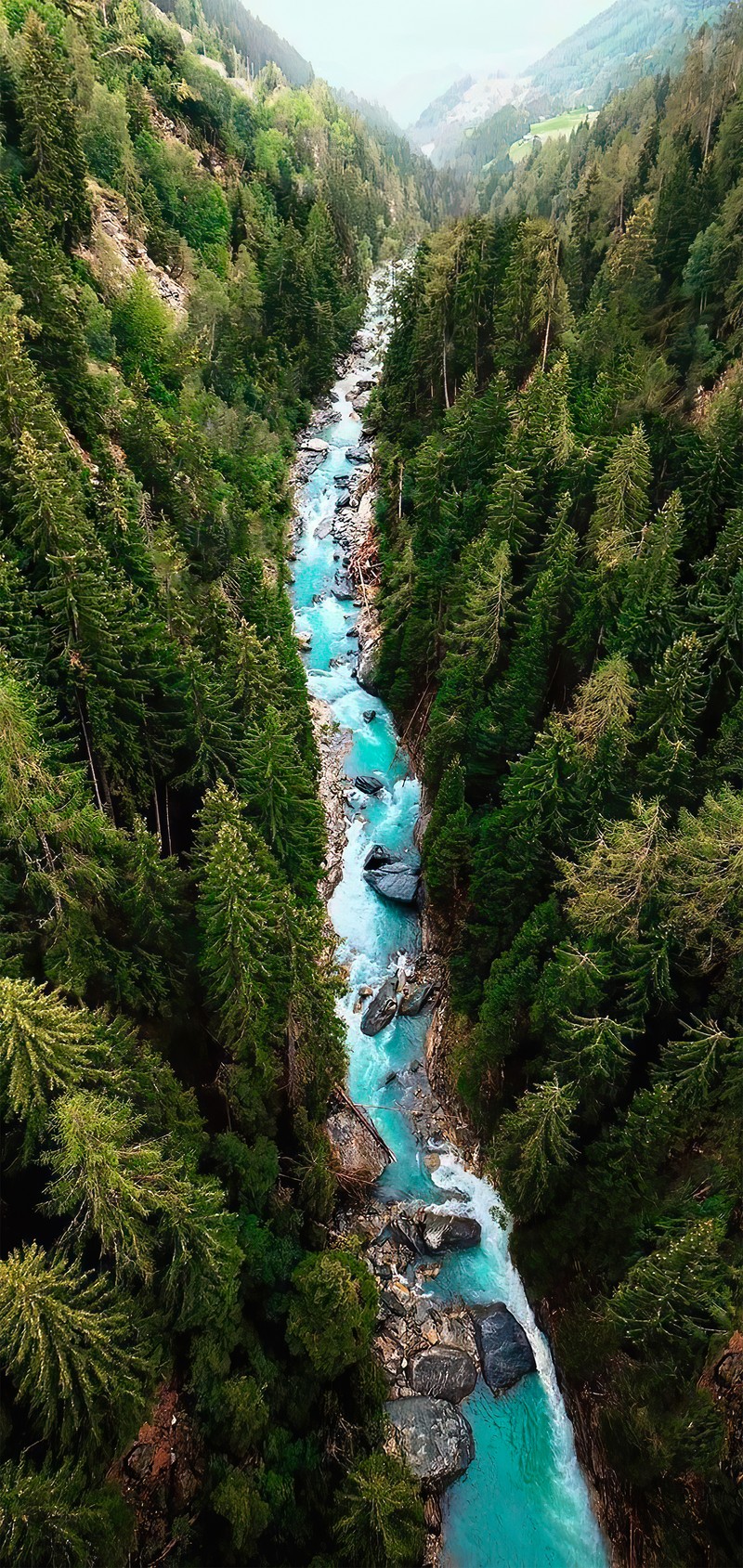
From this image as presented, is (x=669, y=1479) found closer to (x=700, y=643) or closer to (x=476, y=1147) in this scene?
(x=476, y=1147)

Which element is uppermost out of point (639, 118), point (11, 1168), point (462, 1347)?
point (639, 118)

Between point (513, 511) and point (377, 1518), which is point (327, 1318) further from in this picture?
point (513, 511)

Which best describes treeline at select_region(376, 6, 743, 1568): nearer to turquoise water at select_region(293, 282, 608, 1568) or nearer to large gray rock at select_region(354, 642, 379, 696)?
turquoise water at select_region(293, 282, 608, 1568)

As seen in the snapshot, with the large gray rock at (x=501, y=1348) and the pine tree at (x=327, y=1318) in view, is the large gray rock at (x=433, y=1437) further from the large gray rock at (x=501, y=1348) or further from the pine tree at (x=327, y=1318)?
the pine tree at (x=327, y=1318)

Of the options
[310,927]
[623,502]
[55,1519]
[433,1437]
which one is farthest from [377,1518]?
[623,502]

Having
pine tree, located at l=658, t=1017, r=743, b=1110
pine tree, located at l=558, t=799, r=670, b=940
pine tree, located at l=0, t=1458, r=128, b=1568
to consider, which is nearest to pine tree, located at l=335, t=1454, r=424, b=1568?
pine tree, located at l=0, t=1458, r=128, b=1568

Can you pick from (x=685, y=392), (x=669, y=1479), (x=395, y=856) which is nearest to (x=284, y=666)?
(x=395, y=856)
